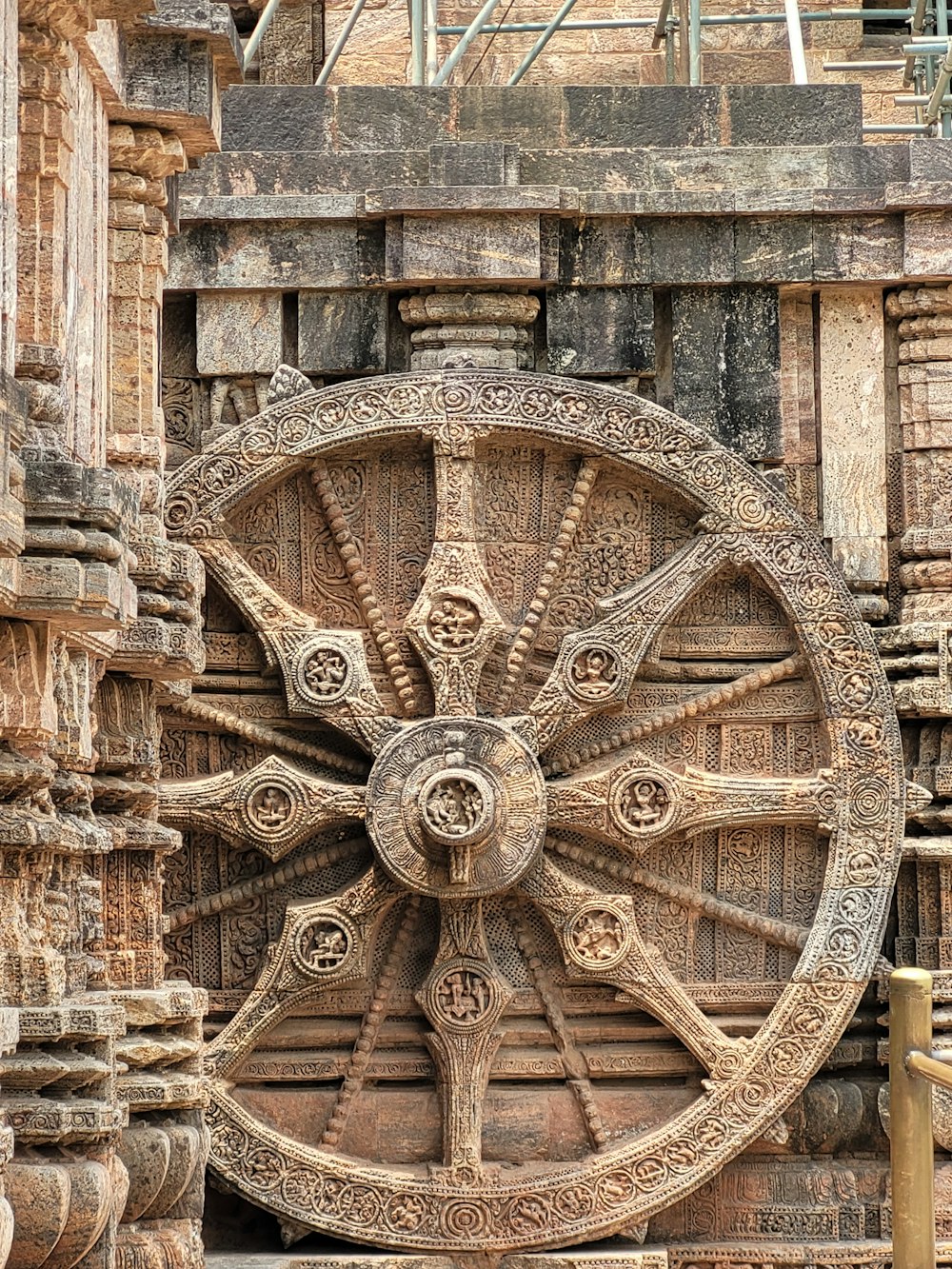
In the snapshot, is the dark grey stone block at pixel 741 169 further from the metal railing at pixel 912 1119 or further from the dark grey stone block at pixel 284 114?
the metal railing at pixel 912 1119

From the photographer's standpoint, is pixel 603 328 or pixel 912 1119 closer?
pixel 912 1119

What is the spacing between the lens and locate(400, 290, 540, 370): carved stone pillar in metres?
11.7

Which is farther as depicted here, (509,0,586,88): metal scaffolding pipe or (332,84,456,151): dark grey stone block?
(509,0,586,88): metal scaffolding pipe

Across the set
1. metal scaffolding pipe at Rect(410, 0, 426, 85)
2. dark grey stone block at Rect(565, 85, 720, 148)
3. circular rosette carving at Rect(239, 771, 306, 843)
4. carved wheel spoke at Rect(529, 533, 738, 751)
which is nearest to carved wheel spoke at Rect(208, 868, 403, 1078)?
circular rosette carving at Rect(239, 771, 306, 843)

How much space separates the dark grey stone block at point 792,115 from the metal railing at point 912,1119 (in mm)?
6444

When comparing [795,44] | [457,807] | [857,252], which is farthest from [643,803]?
[795,44]

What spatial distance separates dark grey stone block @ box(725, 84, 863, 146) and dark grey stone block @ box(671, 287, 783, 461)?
2.14 ft

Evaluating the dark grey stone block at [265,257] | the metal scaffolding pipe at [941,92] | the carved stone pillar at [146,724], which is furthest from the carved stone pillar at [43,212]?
the metal scaffolding pipe at [941,92]

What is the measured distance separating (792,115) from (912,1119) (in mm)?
6721

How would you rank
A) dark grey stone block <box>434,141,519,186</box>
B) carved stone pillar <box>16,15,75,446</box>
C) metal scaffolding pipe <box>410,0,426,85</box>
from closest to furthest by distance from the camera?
carved stone pillar <box>16,15,75,446</box>, dark grey stone block <box>434,141,519,186</box>, metal scaffolding pipe <box>410,0,426,85</box>

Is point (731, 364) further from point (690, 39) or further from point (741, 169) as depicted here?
point (690, 39)

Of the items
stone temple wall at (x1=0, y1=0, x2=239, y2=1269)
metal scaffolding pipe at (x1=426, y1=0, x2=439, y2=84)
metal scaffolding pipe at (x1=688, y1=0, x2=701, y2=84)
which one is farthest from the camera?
metal scaffolding pipe at (x1=426, y1=0, x2=439, y2=84)

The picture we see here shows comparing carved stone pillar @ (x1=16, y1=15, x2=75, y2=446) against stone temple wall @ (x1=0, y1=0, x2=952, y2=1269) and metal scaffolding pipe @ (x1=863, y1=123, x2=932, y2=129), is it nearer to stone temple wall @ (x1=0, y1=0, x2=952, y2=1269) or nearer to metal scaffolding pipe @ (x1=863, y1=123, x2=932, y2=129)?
stone temple wall @ (x1=0, y1=0, x2=952, y2=1269)

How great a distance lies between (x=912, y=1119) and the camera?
614 cm
